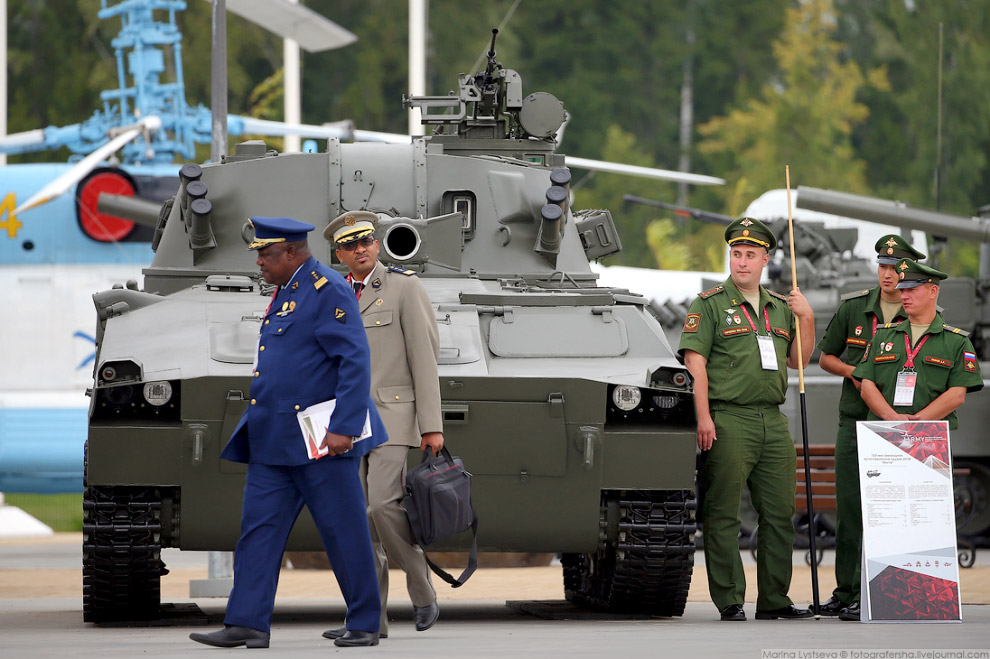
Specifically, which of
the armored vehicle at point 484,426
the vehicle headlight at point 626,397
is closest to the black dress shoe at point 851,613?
the armored vehicle at point 484,426

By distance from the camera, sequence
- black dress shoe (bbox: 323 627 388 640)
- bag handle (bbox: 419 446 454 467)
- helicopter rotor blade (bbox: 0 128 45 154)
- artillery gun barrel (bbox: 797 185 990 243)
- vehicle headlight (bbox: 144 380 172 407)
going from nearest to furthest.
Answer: black dress shoe (bbox: 323 627 388 640) → bag handle (bbox: 419 446 454 467) → vehicle headlight (bbox: 144 380 172 407) → artillery gun barrel (bbox: 797 185 990 243) → helicopter rotor blade (bbox: 0 128 45 154)

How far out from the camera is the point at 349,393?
7543mm

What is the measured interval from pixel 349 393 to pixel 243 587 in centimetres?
90

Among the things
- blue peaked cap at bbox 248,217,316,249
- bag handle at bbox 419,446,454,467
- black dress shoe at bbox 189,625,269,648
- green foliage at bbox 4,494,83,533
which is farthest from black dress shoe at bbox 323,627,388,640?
green foliage at bbox 4,494,83,533

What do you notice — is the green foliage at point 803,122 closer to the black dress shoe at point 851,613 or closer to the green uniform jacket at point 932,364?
the green uniform jacket at point 932,364

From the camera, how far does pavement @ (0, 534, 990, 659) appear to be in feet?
24.7

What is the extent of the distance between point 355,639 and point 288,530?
1.71ft

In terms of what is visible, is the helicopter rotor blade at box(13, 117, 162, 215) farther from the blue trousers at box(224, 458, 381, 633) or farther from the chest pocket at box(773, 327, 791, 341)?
the blue trousers at box(224, 458, 381, 633)

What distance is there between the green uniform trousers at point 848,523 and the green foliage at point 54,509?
66.1 ft

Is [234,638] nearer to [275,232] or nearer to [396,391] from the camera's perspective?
[396,391]

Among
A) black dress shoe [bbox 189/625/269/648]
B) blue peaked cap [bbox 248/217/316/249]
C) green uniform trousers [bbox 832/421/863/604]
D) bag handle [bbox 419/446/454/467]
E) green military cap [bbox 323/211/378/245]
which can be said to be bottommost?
black dress shoe [bbox 189/625/269/648]

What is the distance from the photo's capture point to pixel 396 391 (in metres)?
8.42

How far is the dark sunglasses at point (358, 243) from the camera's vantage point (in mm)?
8508

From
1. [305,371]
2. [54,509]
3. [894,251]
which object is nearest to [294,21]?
[54,509]
